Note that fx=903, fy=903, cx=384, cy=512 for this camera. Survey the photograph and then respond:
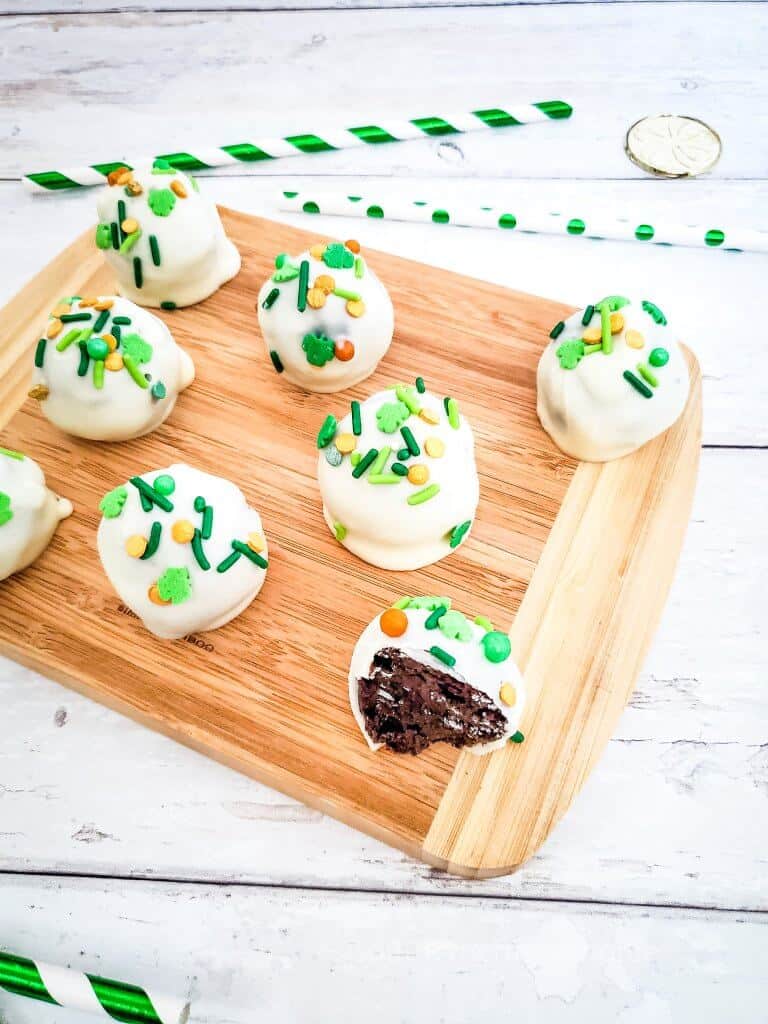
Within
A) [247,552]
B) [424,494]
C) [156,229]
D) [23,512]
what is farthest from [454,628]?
[156,229]

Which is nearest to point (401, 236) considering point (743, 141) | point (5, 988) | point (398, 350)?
point (398, 350)

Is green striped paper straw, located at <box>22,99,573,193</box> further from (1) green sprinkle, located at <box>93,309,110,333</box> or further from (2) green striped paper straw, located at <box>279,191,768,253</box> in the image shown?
(1) green sprinkle, located at <box>93,309,110,333</box>

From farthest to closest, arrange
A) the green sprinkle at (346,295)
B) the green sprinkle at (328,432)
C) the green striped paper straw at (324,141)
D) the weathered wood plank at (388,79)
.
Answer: the weathered wood plank at (388,79)
the green striped paper straw at (324,141)
the green sprinkle at (346,295)
the green sprinkle at (328,432)

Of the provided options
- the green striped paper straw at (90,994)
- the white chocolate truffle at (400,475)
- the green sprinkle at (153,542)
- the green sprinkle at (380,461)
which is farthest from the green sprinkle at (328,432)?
the green striped paper straw at (90,994)

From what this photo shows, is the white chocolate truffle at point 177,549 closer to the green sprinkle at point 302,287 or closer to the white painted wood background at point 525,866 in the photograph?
the white painted wood background at point 525,866

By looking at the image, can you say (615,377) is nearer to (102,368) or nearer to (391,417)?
(391,417)

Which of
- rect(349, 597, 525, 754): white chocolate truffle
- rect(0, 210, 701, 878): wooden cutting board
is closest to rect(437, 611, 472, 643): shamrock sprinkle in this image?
rect(349, 597, 525, 754): white chocolate truffle
